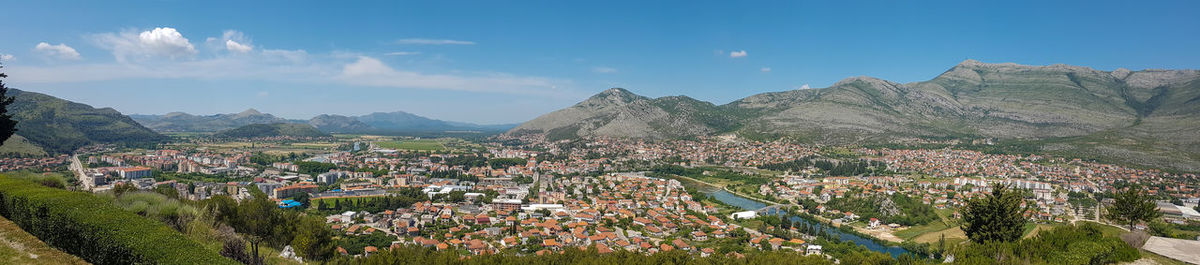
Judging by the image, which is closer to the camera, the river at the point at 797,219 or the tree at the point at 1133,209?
the tree at the point at 1133,209

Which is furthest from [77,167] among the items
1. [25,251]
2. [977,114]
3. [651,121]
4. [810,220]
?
[977,114]

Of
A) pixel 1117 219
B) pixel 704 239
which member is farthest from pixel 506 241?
pixel 1117 219

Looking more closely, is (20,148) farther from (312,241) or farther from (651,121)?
(651,121)

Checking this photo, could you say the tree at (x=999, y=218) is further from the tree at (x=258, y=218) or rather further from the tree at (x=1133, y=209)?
the tree at (x=258, y=218)

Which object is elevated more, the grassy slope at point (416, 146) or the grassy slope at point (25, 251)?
the grassy slope at point (25, 251)

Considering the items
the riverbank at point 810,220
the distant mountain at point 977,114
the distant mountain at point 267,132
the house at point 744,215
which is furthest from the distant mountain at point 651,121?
the house at point 744,215

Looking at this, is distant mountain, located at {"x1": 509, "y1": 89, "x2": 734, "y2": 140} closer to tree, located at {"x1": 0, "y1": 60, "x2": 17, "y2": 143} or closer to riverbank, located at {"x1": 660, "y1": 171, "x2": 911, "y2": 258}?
riverbank, located at {"x1": 660, "y1": 171, "x2": 911, "y2": 258}

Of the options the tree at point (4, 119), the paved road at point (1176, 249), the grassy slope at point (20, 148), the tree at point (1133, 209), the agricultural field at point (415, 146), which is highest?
the tree at point (4, 119)

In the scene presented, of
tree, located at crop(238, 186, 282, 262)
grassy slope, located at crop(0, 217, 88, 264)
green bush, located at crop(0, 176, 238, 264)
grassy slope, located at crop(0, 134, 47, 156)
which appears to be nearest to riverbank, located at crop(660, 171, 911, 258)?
tree, located at crop(238, 186, 282, 262)
